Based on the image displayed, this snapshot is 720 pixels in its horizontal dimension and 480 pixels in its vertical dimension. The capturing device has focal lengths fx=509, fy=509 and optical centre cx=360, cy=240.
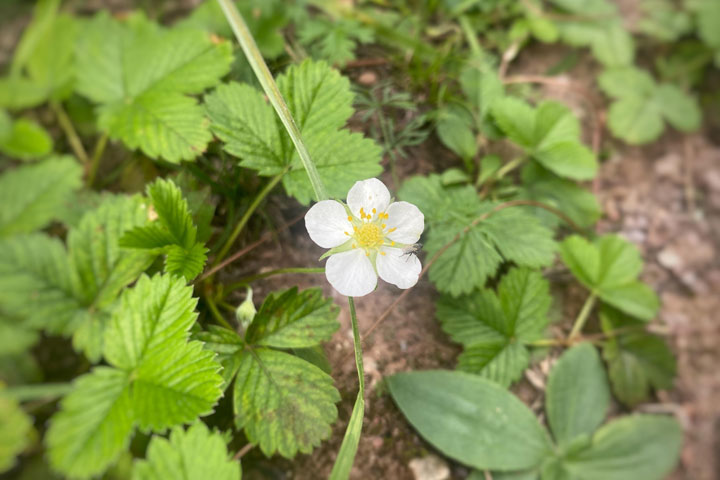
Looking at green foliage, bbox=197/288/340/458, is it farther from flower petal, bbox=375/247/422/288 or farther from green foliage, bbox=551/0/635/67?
green foliage, bbox=551/0/635/67

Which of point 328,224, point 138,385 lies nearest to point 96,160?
point 138,385

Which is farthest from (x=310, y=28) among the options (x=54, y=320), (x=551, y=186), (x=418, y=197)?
(x=54, y=320)

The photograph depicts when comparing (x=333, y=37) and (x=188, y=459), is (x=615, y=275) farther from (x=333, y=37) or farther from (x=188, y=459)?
(x=188, y=459)

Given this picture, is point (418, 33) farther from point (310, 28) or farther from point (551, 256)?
point (551, 256)

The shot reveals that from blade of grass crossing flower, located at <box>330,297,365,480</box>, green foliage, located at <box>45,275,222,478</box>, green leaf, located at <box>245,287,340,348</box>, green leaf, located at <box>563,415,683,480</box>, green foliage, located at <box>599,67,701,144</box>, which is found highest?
green foliage, located at <box>45,275,222,478</box>

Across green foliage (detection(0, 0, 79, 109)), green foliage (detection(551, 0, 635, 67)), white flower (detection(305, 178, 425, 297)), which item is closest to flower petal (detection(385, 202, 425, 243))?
white flower (detection(305, 178, 425, 297))

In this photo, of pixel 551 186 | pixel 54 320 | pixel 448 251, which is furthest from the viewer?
pixel 551 186
